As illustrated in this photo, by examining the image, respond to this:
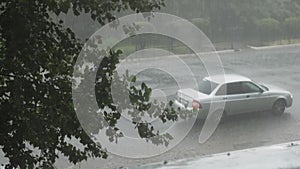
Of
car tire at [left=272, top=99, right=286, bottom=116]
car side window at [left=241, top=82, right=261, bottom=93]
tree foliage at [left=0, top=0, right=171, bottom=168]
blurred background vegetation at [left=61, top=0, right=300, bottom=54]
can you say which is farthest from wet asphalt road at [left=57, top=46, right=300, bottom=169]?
blurred background vegetation at [left=61, top=0, right=300, bottom=54]

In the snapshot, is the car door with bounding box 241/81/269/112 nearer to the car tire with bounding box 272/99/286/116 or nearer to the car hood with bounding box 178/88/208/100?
the car tire with bounding box 272/99/286/116

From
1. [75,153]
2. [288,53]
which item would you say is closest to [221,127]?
[75,153]

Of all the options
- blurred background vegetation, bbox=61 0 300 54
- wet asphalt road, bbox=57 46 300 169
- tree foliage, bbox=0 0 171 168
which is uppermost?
blurred background vegetation, bbox=61 0 300 54

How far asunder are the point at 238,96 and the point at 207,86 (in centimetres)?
36

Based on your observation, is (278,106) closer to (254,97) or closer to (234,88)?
(254,97)

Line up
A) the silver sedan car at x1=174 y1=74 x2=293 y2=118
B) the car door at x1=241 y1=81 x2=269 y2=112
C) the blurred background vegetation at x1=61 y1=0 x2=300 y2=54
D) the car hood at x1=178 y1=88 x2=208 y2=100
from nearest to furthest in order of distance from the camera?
the car hood at x1=178 y1=88 x2=208 y2=100, the silver sedan car at x1=174 y1=74 x2=293 y2=118, the car door at x1=241 y1=81 x2=269 y2=112, the blurred background vegetation at x1=61 y1=0 x2=300 y2=54

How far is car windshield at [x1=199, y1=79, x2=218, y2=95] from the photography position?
Answer: 477 centimetres

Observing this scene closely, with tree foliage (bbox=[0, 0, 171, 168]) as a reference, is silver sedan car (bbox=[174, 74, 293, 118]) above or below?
above

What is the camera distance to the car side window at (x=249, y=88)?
4.84 metres

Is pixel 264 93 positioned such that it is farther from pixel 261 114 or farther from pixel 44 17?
pixel 44 17

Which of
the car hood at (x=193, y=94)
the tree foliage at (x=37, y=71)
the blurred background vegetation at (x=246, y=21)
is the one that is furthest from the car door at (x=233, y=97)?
the tree foliage at (x=37, y=71)

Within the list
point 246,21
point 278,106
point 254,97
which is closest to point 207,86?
point 254,97

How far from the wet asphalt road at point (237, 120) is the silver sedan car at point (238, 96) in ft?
0.30

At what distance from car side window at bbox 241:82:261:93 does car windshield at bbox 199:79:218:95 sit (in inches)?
12.1
